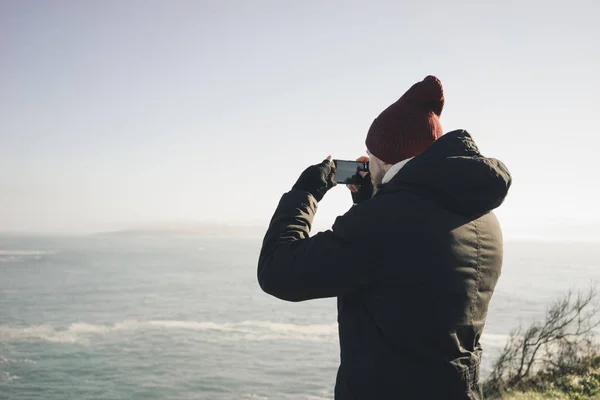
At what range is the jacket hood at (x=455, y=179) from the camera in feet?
5.31

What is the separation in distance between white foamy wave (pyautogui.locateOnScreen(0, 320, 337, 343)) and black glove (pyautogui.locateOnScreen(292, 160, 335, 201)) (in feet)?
137

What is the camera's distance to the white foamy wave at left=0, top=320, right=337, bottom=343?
139 feet

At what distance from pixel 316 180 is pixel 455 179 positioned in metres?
0.57

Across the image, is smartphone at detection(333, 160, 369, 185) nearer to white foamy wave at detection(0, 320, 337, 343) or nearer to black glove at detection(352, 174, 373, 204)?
black glove at detection(352, 174, 373, 204)

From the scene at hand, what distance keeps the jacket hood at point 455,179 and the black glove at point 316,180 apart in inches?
14.4

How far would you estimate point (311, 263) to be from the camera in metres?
1.62

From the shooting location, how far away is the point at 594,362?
53.6ft

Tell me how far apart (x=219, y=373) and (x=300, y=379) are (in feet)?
18.0

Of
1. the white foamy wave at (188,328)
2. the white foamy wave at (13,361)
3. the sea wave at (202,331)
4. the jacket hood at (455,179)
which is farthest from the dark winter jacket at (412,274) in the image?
the white foamy wave at (188,328)

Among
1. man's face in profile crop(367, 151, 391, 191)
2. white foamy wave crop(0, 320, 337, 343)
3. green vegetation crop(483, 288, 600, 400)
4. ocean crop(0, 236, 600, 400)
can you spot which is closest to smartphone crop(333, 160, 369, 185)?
man's face in profile crop(367, 151, 391, 191)

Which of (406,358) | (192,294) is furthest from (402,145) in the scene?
(192,294)

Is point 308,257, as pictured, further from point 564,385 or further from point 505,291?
point 505,291

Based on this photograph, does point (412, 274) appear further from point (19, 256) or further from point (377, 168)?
point (19, 256)

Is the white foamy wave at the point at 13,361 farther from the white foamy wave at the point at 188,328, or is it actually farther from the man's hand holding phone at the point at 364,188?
the man's hand holding phone at the point at 364,188
